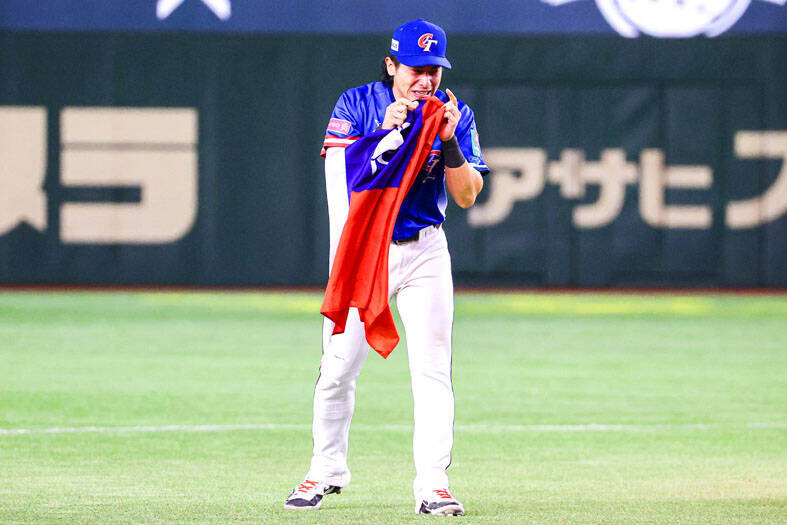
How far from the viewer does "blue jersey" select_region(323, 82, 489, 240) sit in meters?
5.98

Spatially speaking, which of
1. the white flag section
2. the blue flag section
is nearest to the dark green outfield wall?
the blue flag section

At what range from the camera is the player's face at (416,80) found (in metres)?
5.93

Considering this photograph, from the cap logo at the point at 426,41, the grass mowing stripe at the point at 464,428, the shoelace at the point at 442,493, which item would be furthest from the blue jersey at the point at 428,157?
the grass mowing stripe at the point at 464,428

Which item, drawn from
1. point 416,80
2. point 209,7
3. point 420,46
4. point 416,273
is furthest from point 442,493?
point 209,7

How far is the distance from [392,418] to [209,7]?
34.5 ft

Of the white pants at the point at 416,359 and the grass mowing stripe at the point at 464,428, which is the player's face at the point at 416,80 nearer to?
the white pants at the point at 416,359

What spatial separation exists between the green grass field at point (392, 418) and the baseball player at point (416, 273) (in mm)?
191

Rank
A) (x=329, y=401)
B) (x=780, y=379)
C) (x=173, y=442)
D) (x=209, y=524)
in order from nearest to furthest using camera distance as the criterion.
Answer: (x=209, y=524), (x=329, y=401), (x=173, y=442), (x=780, y=379)

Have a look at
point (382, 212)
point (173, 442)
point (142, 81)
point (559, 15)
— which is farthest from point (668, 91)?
point (382, 212)

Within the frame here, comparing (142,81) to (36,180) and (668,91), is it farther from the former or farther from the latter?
(668,91)

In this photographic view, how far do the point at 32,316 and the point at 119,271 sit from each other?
310cm

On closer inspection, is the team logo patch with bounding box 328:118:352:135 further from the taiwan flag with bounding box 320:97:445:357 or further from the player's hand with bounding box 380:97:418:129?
the player's hand with bounding box 380:97:418:129

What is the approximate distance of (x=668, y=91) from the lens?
18500mm

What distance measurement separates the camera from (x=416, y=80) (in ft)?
19.5
